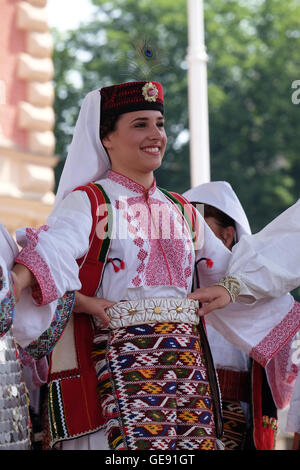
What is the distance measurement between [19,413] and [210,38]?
940 inches

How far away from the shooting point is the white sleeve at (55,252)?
10.8 feet

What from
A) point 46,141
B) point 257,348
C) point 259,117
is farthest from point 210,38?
point 257,348

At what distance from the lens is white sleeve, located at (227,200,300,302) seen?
3988mm

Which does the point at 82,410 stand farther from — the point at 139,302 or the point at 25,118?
the point at 25,118

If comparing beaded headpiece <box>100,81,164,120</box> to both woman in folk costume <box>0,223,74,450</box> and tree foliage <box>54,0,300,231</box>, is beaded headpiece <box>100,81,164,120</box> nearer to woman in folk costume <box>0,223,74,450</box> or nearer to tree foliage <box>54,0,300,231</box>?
woman in folk costume <box>0,223,74,450</box>

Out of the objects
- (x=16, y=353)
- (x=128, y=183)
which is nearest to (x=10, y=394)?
(x=16, y=353)

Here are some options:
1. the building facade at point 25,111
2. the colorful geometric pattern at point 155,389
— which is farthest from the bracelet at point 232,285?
the building facade at point 25,111

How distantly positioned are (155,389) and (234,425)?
1.12 meters

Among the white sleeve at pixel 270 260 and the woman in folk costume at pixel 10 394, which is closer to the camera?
the woman in folk costume at pixel 10 394

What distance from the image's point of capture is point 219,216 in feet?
15.9

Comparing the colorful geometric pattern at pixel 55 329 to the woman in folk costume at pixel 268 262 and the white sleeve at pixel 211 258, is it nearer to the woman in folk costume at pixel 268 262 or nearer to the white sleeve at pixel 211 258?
Result: the woman in folk costume at pixel 268 262

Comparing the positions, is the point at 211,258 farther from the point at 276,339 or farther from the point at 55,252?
the point at 55,252

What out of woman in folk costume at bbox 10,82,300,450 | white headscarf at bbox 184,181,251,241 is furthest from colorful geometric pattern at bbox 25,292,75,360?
white headscarf at bbox 184,181,251,241
